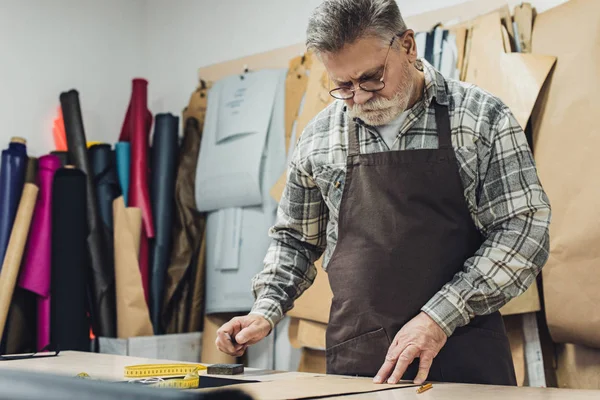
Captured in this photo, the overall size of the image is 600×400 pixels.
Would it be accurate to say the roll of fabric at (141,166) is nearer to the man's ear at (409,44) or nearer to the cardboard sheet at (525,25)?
the cardboard sheet at (525,25)

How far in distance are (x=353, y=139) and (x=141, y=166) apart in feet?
5.75

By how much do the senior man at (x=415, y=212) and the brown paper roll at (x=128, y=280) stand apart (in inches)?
55.2

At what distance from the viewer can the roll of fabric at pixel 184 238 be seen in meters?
3.13

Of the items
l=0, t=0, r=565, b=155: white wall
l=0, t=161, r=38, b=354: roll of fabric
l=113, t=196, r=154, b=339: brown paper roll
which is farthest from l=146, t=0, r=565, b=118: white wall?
l=0, t=161, r=38, b=354: roll of fabric

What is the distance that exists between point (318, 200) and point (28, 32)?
6.78ft

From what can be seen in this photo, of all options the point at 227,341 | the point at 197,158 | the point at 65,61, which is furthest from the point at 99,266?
the point at 227,341

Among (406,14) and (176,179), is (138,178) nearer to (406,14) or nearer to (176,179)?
(176,179)

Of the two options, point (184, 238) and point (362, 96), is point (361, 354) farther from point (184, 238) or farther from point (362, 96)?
point (184, 238)

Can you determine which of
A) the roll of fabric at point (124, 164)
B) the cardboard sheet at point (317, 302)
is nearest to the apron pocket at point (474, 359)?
the cardboard sheet at point (317, 302)

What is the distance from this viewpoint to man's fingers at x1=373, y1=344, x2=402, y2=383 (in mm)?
1261

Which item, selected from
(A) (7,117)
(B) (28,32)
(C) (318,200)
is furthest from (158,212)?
(C) (318,200)

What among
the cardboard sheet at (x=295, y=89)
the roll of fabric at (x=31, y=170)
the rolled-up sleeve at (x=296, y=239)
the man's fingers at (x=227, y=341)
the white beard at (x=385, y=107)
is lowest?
the man's fingers at (x=227, y=341)

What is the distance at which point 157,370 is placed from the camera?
1360mm

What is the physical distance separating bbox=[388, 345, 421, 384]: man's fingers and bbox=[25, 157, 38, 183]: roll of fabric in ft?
6.95
